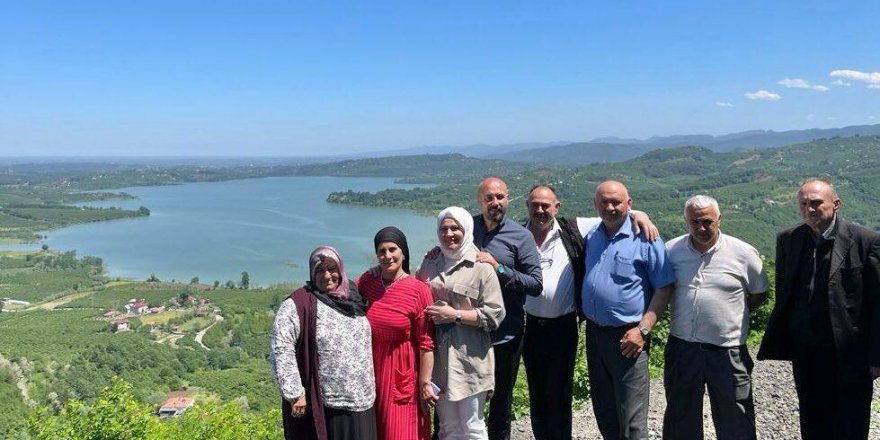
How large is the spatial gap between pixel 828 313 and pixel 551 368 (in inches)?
49.0

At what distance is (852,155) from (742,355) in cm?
13301

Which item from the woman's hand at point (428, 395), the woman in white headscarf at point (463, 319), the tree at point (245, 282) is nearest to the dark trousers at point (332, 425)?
the woman's hand at point (428, 395)

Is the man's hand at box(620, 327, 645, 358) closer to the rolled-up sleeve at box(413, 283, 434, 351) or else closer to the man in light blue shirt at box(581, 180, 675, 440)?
the man in light blue shirt at box(581, 180, 675, 440)

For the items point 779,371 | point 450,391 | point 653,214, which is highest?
point 450,391

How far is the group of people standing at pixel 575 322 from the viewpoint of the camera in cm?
221

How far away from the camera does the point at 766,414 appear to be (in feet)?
12.3

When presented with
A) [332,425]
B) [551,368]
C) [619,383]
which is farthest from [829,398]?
[332,425]

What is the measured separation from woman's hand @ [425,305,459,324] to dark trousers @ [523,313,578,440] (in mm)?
630

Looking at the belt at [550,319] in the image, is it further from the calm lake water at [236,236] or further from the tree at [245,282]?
the tree at [245,282]

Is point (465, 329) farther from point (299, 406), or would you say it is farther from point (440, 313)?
point (299, 406)

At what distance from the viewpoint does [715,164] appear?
12444 cm

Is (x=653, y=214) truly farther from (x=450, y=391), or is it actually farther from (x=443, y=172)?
(x=443, y=172)

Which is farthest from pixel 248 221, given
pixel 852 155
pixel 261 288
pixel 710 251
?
pixel 852 155

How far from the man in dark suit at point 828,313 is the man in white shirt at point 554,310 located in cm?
89
